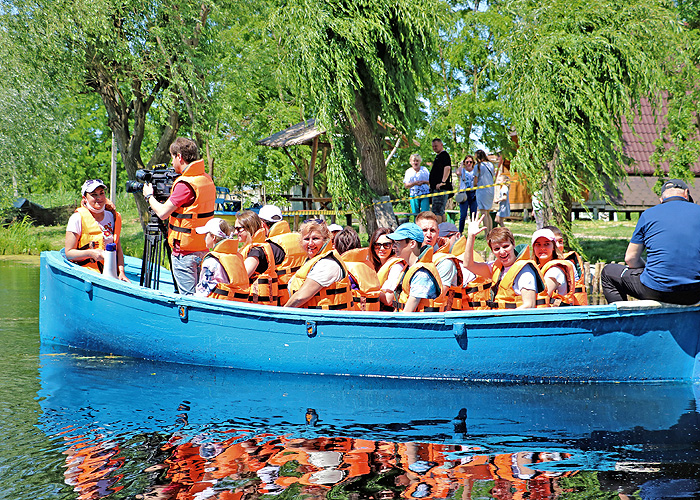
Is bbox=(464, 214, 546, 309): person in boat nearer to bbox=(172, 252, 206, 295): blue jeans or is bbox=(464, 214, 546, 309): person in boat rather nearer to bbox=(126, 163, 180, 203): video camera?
bbox=(172, 252, 206, 295): blue jeans

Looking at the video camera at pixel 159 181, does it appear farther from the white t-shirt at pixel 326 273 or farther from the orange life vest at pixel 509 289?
the orange life vest at pixel 509 289

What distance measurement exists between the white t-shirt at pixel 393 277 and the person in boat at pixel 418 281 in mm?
47

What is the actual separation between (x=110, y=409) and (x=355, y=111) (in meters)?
8.34

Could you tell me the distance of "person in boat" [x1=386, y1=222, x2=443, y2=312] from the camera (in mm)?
6228

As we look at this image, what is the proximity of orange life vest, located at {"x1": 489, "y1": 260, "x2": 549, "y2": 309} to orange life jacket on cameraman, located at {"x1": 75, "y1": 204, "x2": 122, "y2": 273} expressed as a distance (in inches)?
143

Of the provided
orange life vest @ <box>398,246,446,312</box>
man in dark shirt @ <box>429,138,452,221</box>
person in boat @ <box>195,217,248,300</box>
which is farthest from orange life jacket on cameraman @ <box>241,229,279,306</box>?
man in dark shirt @ <box>429,138,452,221</box>

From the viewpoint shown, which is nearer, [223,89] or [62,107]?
[223,89]

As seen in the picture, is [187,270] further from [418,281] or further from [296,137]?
[296,137]

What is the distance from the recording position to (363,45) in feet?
40.0

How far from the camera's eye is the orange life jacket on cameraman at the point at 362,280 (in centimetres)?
652

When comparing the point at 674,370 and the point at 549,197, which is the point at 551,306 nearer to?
the point at 674,370

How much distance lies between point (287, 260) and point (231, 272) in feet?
1.69

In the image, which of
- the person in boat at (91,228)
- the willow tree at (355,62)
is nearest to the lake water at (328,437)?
the person in boat at (91,228)

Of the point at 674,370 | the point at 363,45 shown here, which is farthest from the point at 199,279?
the point at 363,45
